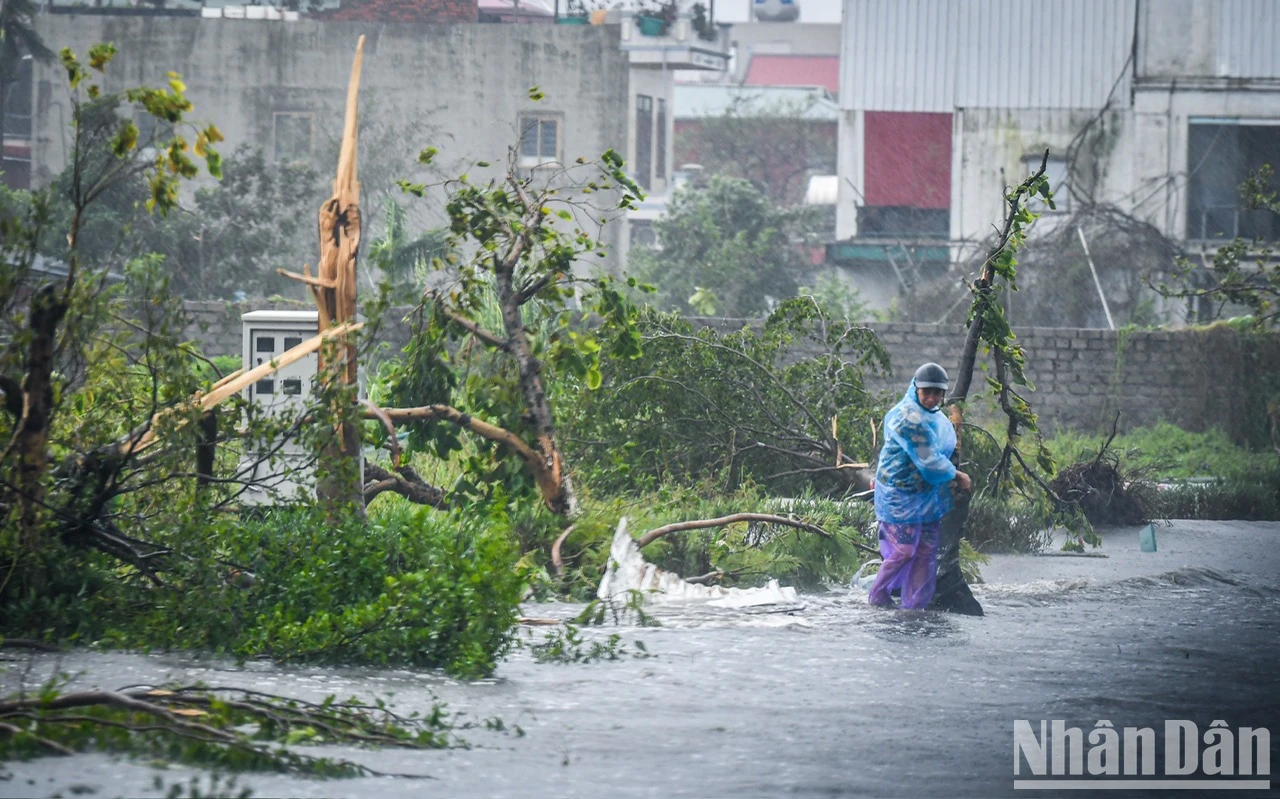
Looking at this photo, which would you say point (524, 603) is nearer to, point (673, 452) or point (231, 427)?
point (231, 427)

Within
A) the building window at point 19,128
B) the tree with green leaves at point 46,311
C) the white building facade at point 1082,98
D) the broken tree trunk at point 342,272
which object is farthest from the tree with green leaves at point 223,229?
the tree with green leaves at point 46,311

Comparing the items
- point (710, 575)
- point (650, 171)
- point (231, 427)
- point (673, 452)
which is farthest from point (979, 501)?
point (650, 171)

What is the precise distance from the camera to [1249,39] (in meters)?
28.1

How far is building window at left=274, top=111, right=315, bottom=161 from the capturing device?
31.5 m

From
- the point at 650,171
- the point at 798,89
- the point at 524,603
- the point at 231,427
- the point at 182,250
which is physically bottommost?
the point at 524,603

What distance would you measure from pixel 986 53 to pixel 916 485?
21798 millimetres

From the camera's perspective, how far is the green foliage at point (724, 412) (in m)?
12.4

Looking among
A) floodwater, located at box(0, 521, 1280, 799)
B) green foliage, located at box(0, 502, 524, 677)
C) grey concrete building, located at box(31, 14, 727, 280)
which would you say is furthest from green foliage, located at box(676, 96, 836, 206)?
green foliage, located at box(0, 502, 524, 677)

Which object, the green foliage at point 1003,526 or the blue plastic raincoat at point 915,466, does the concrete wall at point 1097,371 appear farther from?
the blue plastic raincoat at point 915,466

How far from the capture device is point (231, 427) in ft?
27.4

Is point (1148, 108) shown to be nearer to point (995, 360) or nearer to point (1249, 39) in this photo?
point (1249, 39)

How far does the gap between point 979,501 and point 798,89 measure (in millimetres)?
41398

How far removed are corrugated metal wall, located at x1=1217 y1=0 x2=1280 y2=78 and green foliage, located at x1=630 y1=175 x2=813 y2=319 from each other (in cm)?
876

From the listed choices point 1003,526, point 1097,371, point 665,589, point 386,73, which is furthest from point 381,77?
point 665,589
